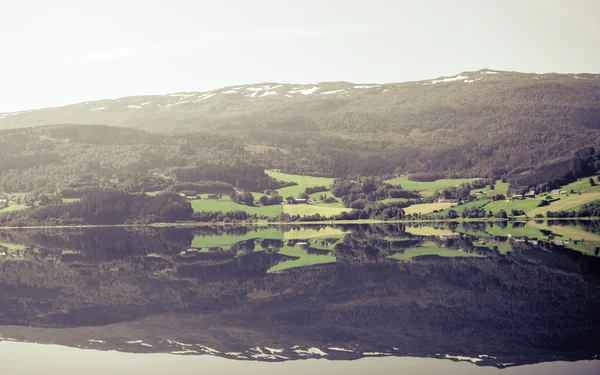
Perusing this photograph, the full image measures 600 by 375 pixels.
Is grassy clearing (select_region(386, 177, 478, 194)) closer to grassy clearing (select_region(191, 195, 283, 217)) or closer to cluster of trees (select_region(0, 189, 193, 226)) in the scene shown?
grassy clearing (select_region(191, 195, 283, 217))

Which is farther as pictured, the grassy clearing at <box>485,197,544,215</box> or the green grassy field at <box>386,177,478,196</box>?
the green grassy field at <box>386,177,478,196</box>

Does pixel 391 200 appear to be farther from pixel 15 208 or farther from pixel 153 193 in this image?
pixel 15 208

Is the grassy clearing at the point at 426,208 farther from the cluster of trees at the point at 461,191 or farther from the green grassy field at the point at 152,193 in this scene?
the green grassy field at the point at 152,193

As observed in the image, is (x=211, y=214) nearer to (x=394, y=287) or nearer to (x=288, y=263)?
(x=288, y=263)

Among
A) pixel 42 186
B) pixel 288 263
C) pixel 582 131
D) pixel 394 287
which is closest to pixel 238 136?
pixel 42 186

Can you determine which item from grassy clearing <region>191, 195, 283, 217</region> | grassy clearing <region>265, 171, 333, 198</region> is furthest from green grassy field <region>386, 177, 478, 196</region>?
grassy clearing <region>191, 195, 283, 217</region>

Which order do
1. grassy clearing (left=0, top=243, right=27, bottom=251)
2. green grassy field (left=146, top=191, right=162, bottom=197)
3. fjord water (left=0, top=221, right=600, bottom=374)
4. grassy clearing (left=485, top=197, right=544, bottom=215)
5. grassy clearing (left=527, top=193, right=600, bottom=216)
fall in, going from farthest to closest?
green grassy field (left=146, top=191, right=162, bottom=197), grassy clearing (left=485, top=197, right=544, bottom=215), grassy clearing (left=527, top=193, right=600, bottom=216), grassy clearing (left=0, top=243, right=27, bottom=251), fjord water (left=0, top=221, right=600, bottom=374)
